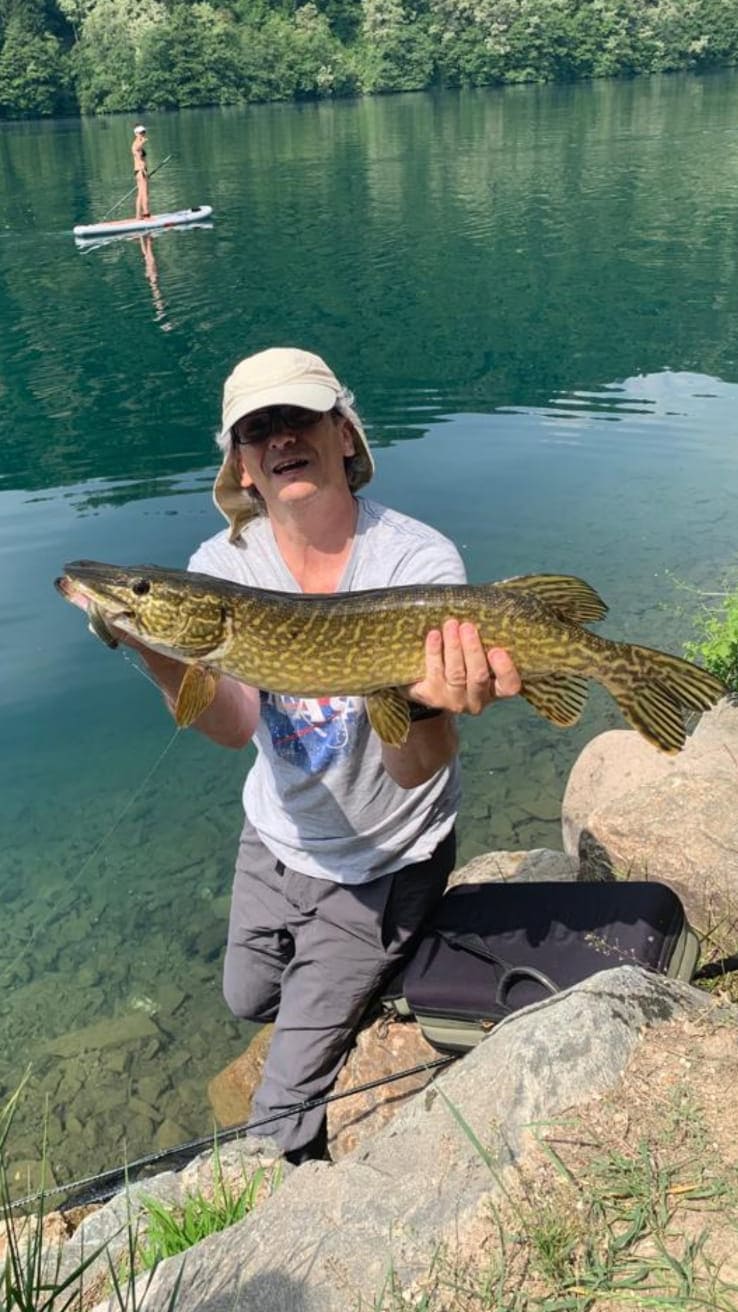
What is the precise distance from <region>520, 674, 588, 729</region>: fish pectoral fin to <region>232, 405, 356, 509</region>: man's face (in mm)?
1101

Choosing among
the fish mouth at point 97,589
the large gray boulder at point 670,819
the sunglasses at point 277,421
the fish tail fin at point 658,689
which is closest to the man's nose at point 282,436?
the sunglasses at point 277,421

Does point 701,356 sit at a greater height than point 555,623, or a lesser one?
lesser

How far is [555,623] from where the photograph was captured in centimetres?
329

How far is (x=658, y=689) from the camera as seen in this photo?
3350 mm

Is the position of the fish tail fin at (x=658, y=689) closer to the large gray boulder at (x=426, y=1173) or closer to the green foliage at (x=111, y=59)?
the large gray boulder at (x=426, y=1173)

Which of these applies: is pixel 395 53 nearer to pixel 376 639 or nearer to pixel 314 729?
pixel 314 729

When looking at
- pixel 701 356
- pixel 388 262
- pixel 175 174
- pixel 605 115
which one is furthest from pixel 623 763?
pixel 605 115

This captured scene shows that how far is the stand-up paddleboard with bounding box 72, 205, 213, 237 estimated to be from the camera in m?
28.8

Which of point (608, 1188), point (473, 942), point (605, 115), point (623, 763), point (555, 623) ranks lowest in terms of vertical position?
point (623, 763)

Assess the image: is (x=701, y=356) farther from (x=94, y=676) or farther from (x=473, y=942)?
(x=473, y=942)

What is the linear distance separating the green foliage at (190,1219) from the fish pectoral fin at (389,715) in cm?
155

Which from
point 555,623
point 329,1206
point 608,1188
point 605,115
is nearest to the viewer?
point 608,1188

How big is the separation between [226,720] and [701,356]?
630 inches

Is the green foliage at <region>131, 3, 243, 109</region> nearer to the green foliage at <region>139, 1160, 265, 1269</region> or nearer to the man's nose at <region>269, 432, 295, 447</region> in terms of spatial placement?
the man's nose at <region>269, 432, 295, 447</region>
